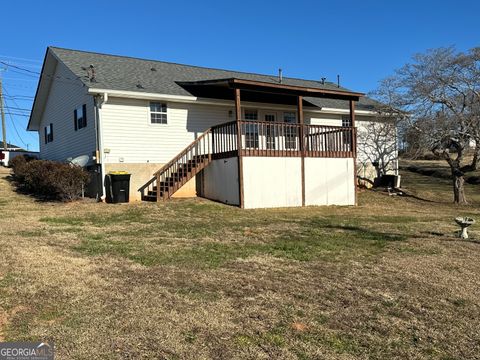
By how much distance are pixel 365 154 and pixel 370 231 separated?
13.0 metres

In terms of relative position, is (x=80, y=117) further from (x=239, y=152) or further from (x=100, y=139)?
(x=239, y=152)

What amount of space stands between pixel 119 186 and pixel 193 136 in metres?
3.88

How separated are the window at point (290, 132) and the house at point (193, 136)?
145 mm

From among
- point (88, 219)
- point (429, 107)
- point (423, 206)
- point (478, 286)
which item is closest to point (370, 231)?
point (478, 286)

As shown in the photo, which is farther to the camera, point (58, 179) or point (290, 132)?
point (290, 132)

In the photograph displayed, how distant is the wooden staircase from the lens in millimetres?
15367

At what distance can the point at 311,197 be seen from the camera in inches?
664

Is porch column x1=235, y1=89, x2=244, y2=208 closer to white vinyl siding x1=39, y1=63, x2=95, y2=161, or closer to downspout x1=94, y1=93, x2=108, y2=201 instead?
downspout x1=94, y1=93, x2=108, y2=201

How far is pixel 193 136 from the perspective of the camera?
17.3m

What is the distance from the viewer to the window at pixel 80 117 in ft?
54.1

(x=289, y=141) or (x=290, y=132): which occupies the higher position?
(x=290, y=132)

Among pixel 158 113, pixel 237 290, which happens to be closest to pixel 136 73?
pixel 158 113

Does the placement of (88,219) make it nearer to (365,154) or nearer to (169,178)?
(169,178)

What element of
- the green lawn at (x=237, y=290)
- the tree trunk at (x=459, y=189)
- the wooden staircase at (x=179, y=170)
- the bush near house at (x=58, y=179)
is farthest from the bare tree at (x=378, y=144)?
the bush near house at (x=58, y=179)
